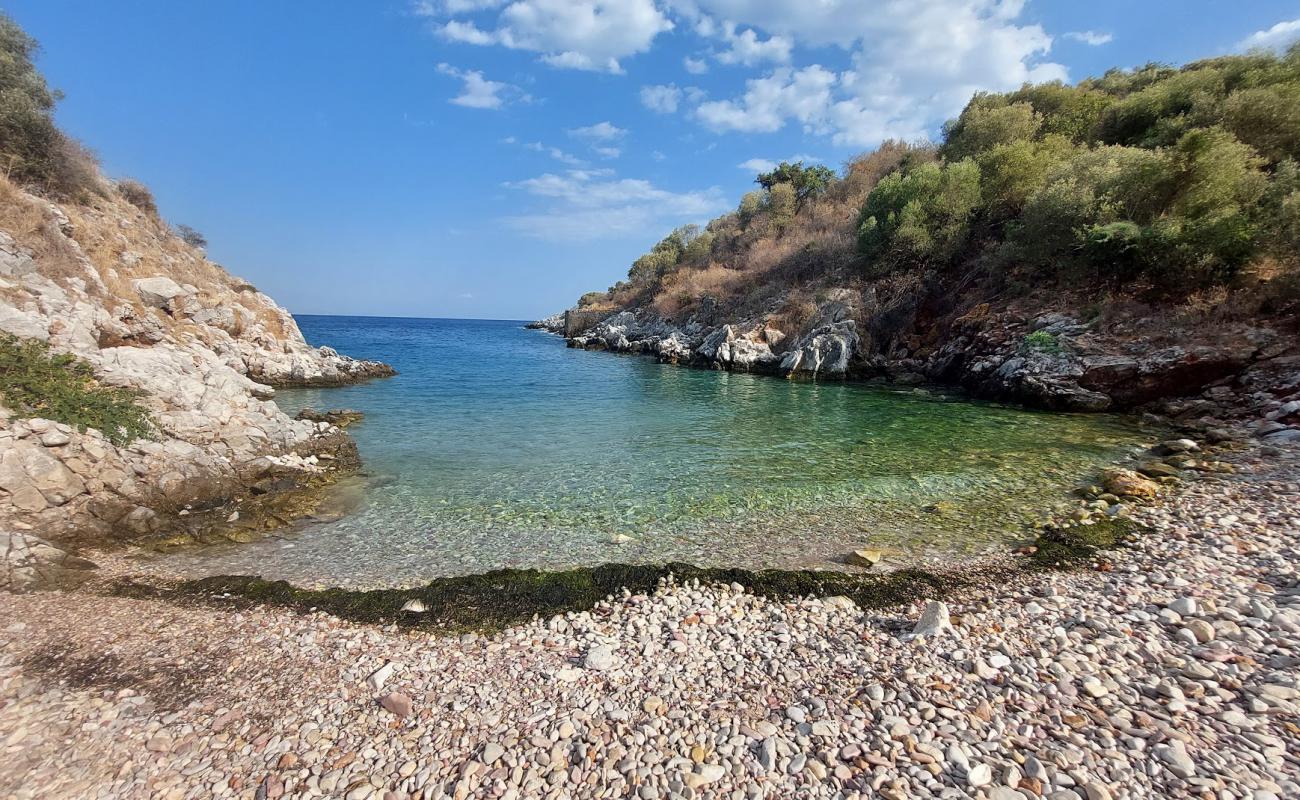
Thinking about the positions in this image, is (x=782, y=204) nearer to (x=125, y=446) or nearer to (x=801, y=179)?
(x=801, y=179)

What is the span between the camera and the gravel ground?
12.0 feet

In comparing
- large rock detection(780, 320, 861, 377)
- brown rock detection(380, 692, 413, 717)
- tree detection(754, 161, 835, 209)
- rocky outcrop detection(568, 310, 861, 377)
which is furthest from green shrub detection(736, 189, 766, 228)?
brown rock detection(380, 692, 413, 717)

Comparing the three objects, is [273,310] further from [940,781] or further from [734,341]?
[940,781]

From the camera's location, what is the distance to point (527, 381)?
31.3m

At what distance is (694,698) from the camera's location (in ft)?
15.1

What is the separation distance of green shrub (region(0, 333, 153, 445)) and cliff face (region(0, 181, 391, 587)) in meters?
0.25

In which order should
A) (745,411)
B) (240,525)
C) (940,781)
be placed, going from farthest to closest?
(745,411), (240,525), (940,781)

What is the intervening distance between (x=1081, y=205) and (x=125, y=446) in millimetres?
33122

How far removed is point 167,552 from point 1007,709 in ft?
37.9

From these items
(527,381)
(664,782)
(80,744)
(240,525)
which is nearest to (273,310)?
(527,381)

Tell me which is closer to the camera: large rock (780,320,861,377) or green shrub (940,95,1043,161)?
large rock (780,320,861,377)

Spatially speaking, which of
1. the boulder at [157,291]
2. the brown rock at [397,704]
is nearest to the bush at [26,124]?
the boulder at [157,291]

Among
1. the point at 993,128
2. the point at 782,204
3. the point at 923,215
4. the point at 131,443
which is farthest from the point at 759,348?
the point at 131,443

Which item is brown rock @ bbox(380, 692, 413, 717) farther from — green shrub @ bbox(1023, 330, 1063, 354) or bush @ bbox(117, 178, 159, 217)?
bush @ bbox(117, 178, 159, 217)
